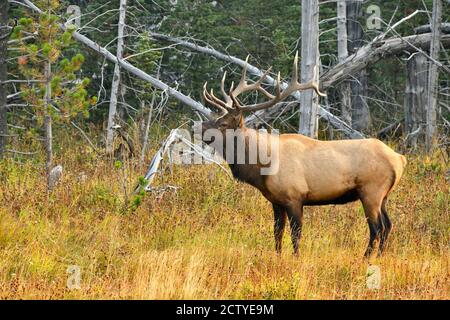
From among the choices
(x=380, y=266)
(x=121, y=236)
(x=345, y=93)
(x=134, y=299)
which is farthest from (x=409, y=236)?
(x=345, y=93)

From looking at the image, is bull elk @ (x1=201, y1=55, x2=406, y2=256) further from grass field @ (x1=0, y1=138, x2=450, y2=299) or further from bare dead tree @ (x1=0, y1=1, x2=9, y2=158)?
bare dead tree @ (x1=0, y1=1, x2=9, y2=158)

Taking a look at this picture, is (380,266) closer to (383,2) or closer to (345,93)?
(345,93)

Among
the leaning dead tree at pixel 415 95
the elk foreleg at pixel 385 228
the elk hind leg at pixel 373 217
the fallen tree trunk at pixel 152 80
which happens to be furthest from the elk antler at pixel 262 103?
the leaning dead tree at pixel 415 95

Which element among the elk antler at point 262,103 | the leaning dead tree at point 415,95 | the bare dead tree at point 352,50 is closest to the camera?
the elk antler at point 262,103

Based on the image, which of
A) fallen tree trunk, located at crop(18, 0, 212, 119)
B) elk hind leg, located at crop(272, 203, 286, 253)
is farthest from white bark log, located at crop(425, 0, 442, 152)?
elk hind leg, located at crop(272, 203, 286, 253)

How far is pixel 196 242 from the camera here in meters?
8.09

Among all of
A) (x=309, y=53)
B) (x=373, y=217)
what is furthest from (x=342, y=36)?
(x=373, y=217)

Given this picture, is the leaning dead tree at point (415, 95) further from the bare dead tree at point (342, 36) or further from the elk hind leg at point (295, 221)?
the elk hind leg at point (295, 221)

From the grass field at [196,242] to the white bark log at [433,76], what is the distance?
82.9 inches

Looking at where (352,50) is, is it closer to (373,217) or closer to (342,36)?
(342,36)

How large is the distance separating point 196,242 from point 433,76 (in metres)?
6.90

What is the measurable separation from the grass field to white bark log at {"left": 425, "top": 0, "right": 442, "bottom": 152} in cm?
211

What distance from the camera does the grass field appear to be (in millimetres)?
6648

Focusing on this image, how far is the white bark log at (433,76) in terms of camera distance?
42.2 feet
